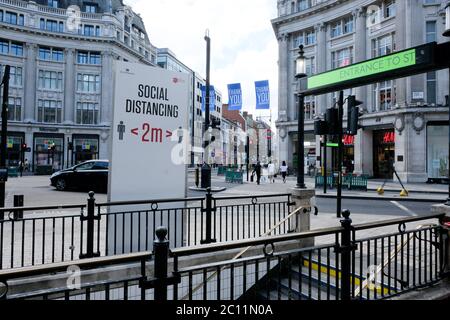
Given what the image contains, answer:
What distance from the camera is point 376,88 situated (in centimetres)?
3212

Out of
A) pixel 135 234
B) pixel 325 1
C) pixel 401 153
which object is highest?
pixel 325 1

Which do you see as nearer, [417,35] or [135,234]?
[135,234]

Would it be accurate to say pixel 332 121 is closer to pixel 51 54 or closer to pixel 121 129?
pixel 121 129

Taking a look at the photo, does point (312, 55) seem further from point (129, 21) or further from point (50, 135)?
point (50, 135)

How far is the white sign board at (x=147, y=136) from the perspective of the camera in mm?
5410

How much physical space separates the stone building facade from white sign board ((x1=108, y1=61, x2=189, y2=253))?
26.8m

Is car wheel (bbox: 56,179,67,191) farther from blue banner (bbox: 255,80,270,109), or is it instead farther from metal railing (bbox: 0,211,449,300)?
metal railing (bbox: 0,211,449,300)

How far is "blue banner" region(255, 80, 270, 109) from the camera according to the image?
75.8ft

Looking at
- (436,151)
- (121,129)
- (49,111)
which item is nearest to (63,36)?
(49,111)

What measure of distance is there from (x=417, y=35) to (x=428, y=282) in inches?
1139

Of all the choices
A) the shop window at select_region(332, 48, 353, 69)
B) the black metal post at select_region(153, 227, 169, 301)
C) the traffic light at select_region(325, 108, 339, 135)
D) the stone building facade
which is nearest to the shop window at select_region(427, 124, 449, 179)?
the stone building facade

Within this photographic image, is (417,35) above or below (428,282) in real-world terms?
above

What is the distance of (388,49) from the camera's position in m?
31.0
